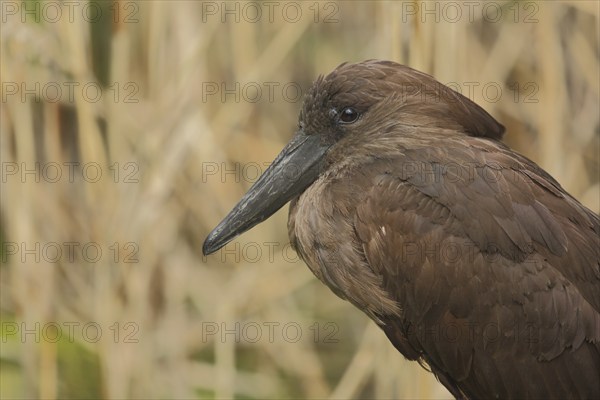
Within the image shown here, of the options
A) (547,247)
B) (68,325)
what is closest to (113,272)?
(68,325)

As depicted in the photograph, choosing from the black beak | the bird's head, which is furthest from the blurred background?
the black beak

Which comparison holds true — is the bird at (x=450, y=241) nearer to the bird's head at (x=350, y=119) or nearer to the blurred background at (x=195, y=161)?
the bird's head at (x=350, y=119)

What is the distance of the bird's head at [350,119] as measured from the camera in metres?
3.91

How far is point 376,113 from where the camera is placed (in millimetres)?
3924

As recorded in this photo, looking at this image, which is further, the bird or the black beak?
the black beak

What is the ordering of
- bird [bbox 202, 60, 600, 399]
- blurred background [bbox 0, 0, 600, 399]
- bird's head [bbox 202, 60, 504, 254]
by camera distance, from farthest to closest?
1. blurred background [bbox 0, 0, 600, 399]
2. bird's head [bbox 202, 60, 504, 254]
3. bird [bbox 202, 60, 600, 399]

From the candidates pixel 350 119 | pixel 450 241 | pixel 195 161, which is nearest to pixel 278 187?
pixel 350 119

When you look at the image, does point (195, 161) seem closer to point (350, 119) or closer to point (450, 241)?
point (350, 119)

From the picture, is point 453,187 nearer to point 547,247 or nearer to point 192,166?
point 547,247

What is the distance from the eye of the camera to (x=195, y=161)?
18.7ft

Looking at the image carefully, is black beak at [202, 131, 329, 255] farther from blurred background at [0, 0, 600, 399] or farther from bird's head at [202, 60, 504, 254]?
blurred background at [0, 0, 600, 399]

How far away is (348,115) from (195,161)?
188 cm

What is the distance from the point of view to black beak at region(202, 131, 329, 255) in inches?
157

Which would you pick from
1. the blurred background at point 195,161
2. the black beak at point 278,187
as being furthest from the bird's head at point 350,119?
the blurred background at point 195,161
